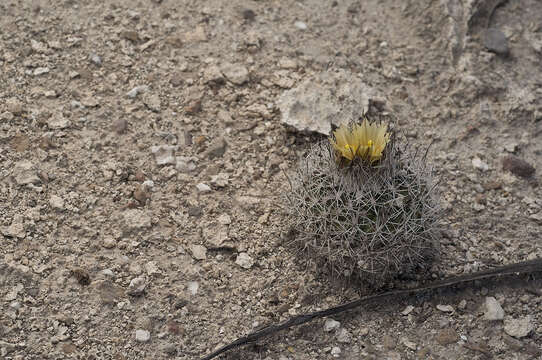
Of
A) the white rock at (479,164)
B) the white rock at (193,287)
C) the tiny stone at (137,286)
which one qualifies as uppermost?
→ the white rock at (479,164)

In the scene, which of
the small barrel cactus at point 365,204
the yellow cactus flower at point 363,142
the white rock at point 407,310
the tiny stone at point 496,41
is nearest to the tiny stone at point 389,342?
the white rock at point 407,310

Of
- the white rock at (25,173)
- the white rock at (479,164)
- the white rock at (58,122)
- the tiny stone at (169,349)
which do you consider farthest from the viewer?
the white rock at (479,164)

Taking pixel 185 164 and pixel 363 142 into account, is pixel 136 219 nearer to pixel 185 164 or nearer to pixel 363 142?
pixel 185 164

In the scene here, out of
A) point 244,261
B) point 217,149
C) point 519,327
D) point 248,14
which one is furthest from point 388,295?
point 248,14

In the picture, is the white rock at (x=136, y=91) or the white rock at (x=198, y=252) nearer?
the white rock at (x=198, y=252)

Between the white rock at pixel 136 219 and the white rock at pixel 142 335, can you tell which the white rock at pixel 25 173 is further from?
the white rock at pixel 142 335

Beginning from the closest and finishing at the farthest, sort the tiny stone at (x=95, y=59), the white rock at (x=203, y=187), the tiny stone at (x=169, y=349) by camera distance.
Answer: the tiny stone at (x=169, y=349)
the white rock at (x=203, y=187)
the tiny stone at (x=95, y=59)

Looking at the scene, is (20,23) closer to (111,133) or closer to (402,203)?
(111,133)
